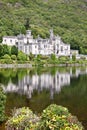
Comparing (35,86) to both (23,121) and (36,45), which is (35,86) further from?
(36,45)

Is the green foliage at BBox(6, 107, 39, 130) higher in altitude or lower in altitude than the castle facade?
higher

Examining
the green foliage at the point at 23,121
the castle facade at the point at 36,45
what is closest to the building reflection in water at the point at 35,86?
the green foliage at the point at 23,121

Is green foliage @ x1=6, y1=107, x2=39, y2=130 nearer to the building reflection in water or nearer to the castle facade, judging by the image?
the building reflection in water

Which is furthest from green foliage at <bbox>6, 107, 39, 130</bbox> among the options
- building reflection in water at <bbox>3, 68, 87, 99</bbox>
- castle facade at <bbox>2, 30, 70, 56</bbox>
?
castle facade at <bbox>2, 30, 70, 56</bbox>

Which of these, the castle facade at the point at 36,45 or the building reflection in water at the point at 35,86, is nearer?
the building reflection in water at the point at 35,86

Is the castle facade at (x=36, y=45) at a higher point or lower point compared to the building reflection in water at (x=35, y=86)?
lower

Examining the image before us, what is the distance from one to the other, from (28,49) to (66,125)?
123507 mm

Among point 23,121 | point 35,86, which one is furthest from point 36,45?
point 23,121

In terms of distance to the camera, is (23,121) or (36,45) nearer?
(23,121)

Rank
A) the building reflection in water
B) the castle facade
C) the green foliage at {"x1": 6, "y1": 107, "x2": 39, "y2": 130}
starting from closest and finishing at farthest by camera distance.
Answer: the green foliage at {"x1": 6, "y1": 107, "x2": 39, "y2": 130} → the building reflection in water → the castle facade

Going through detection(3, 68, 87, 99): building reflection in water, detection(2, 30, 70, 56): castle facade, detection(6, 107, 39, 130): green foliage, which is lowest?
detection(2, 30, 70, 56): castle facade

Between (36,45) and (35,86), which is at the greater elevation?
(35,86)

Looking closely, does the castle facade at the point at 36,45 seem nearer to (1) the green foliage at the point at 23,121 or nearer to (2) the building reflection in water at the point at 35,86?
(2) the building reflection in water at the point at 35,86

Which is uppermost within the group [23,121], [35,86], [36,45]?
[23,121]
